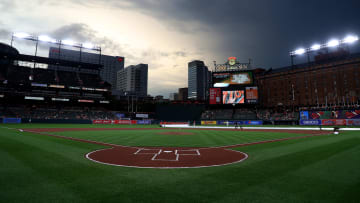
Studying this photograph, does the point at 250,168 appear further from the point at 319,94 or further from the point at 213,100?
the point at 319,94

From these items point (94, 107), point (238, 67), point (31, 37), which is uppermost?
point (31, 37)

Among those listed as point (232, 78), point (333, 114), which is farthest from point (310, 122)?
point (232, 78)

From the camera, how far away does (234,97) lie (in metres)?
61.1

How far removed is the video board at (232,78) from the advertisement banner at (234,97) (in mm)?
2693

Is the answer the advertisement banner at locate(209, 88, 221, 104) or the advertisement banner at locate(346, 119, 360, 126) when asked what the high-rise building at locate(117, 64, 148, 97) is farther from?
the advertisement banner at locate(346, 119, 360, 126)

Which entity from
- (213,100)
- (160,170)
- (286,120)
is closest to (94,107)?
(213,100)

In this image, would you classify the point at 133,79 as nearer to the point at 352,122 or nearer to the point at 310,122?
the point at 310,122

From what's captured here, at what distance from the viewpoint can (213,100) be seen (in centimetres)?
6325

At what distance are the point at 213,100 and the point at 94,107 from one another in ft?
153

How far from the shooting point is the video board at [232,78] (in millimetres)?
60625

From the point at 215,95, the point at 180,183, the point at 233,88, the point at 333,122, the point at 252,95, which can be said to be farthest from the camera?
the point at 215,95

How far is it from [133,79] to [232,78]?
388ft

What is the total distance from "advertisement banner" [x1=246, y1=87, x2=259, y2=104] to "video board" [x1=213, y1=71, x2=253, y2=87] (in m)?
2.00

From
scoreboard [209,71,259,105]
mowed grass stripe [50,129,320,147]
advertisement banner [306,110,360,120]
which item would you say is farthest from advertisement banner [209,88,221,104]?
mowed grass stripe [50,129,320,147]
